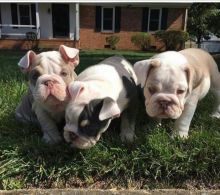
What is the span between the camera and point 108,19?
28844 millimetres

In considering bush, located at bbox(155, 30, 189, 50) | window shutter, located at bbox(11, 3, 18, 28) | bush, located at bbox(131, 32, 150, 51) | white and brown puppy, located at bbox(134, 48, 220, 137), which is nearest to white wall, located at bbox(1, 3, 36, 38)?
window shutter, located at bbox(11, 3, 18, 28)

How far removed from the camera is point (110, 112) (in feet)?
11.9

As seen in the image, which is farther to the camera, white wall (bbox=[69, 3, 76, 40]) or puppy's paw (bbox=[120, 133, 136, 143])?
white wall (bbox=[69, 3, 76, 40])

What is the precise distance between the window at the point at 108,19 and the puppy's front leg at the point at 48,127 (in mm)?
24619

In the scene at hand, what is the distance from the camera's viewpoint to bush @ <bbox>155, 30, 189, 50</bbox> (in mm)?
27062

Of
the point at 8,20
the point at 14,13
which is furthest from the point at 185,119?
the point at 8,20

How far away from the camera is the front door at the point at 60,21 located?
2886 cm

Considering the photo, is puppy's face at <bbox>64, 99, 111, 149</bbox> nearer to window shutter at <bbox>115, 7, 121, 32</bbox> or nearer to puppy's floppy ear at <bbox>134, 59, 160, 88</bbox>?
puppy's floppy ear at <bbox>134, 59, 160, 88</bbox>

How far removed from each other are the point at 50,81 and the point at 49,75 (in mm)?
104

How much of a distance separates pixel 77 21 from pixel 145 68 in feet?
81.9

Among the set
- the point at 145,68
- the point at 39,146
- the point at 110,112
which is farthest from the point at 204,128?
the point at 39,146

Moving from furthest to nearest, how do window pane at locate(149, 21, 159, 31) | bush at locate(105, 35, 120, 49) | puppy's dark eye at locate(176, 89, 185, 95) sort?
window pane at locate(149, 21, 159, 31)
bush at locate(105, 35, 120, 49)
puppy's dark eye at locate(176, 89, 185, 95)

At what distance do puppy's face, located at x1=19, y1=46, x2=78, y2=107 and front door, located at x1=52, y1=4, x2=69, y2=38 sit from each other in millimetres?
25242

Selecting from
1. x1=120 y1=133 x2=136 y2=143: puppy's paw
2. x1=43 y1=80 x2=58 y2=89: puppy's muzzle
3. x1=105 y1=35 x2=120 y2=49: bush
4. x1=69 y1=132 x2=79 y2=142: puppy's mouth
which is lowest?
x1=105 y1=35 x2=120 y2=49: bush
